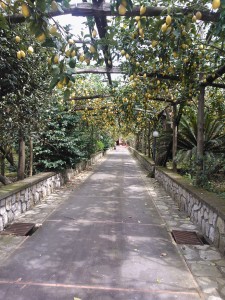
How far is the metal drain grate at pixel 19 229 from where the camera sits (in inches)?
192

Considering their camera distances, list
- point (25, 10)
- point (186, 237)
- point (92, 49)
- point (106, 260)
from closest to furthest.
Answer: point (25, 10) < point (92, 49) < point (106, 260) < point (186, 237)

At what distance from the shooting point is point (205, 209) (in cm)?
506

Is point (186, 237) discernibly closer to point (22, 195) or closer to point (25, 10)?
point (22, 195)

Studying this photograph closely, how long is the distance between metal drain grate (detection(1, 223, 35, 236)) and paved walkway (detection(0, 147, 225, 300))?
0.20 metres

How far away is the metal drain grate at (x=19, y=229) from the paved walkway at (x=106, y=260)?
0.65 ft

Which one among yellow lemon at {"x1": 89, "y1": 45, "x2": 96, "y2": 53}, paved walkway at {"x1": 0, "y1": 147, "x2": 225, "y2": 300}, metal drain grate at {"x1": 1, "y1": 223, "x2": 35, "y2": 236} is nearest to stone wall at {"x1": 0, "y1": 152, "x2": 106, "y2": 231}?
metal drain grate at {"x1": 1, "y1": 223, "x2": 35, "y2": 236}

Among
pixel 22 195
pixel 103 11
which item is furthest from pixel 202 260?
pixel 22 195

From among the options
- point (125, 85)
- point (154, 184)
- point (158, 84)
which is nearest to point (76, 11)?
point (158, 84)

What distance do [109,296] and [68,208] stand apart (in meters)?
3.98

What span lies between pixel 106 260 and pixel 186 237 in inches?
67.3

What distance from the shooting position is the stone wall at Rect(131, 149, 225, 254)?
14.0ft

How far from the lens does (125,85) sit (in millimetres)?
9227

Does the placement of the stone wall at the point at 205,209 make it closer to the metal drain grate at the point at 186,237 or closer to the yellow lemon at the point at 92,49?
the metal drain grate at the point at 186,237

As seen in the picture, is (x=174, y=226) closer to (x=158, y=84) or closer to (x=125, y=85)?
(x=158, y=84)
